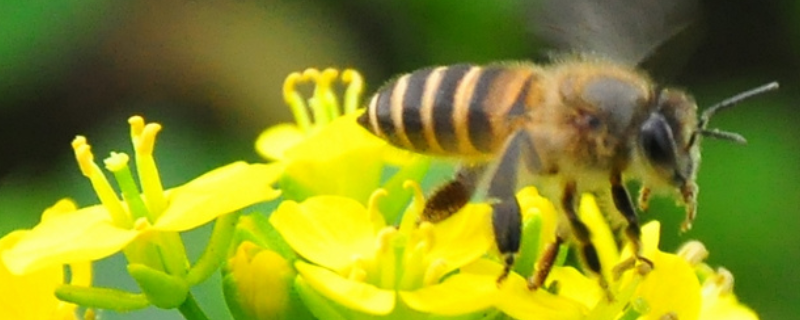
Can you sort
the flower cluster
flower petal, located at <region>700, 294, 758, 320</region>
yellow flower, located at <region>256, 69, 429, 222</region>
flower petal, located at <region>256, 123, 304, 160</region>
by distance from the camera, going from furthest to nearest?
1. flower petal, located at <region>256, 123, 304, 160</region>
2. flower petal, located at <region>700, 294, 758, 320</region>
3. yellow flower, located at <region>256, 69, 429, 222</region>
4. the flower cluster

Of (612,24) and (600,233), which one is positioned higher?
(612,24)

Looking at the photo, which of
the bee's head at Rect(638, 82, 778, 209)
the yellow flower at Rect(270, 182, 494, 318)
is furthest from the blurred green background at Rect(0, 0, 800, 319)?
the bee's head at Rect(638, 82, 778, 209)

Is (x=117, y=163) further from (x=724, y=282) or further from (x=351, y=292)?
(x=724, y=282)

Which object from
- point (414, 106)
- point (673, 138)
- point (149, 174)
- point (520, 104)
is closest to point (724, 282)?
point (673, 138)

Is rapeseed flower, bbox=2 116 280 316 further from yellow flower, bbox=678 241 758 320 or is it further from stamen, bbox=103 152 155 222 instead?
yellow flower, bbox=678 241 758 320

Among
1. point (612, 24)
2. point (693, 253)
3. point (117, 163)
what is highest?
point (612, 24)

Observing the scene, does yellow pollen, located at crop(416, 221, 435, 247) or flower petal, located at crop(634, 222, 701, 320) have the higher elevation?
yellow pollen, located at crop(416, 221, 435, 247)

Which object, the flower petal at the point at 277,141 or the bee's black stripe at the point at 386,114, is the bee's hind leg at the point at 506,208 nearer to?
the bee's black stripe at the point at 386,114

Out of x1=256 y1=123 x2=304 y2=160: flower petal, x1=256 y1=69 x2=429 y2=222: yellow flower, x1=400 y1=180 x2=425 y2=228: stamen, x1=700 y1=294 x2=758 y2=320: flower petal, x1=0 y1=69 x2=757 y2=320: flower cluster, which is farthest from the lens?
x1=256 y1=123 x2=304 y2=160: flower petal
